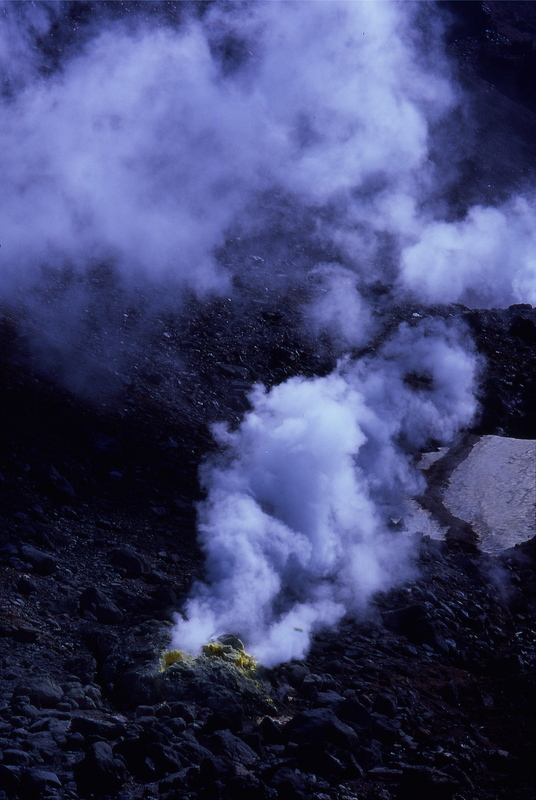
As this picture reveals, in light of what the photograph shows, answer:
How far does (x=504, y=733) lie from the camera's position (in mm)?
5762

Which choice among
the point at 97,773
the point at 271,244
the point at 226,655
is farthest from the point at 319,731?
the point at 271,244

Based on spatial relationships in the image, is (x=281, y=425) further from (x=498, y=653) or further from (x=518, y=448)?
(x=518, y=448)

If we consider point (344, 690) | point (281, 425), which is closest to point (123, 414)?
point (281, 425)

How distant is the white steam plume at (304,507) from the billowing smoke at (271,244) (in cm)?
2

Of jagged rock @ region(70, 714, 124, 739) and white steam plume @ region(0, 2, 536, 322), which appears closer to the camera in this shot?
jagged rock @ region(70, 714, 124, 739)

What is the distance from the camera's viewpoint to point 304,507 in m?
7.48

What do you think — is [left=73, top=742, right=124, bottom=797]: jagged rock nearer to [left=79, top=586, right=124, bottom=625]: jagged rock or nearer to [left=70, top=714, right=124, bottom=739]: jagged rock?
[left=70, top=714, right=124, bottom=739]: jagged rock

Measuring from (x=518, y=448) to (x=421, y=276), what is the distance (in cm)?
514

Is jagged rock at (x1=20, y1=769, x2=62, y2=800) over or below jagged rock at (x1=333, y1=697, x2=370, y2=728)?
below

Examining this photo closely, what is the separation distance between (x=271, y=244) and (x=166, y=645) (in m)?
9.91

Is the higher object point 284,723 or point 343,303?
point 343,303

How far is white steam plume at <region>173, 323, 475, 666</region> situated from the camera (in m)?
6.34

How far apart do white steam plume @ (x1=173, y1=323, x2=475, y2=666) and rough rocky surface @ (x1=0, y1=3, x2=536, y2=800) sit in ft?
0.75

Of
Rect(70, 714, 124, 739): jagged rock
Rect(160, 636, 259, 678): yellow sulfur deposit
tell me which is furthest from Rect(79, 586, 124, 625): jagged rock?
Rect(70, 714, 124, 739): jagged rock
